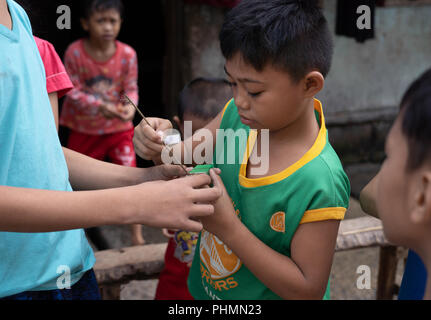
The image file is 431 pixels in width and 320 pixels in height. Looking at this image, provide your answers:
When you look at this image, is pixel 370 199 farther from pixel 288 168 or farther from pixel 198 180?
pixel 198 180

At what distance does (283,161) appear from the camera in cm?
134

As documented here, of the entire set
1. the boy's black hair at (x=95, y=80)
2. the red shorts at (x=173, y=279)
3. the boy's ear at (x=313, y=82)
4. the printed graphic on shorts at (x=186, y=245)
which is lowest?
the red shorts at (x=173, y=279)

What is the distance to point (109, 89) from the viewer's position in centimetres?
342

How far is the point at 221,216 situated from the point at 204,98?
1094 millimetres

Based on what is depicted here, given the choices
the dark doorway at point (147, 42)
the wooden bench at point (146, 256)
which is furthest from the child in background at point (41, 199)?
the dark doorway at point (147, 42)

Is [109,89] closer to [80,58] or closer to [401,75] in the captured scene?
[80,58]

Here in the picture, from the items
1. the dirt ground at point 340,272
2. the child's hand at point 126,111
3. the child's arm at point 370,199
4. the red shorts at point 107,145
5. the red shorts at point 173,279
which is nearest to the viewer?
the child's arm at point 370,199

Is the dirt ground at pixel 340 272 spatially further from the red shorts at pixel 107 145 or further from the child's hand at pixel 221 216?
the child's hand at pixel 221 216

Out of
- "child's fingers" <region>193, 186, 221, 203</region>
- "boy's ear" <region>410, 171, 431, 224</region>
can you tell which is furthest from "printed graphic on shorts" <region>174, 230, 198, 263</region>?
"boy's ear" <region>410, 171, 431, 224</region>

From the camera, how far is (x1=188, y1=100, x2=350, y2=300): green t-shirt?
1.25 m

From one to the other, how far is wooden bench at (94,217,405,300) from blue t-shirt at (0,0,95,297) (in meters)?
0.95

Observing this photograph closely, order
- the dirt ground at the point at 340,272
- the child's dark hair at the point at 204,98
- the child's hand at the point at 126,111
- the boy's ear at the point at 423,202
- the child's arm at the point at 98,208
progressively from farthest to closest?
1. the child's hand at the point at 126,111
2. the dirt ground at the point at 340,272
3. the child's dark hair at the point at 204,98
4. the child's arm at the point at 98,208
5. the boy's ear at the point at 423,202

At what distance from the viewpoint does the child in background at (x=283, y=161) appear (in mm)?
1236
